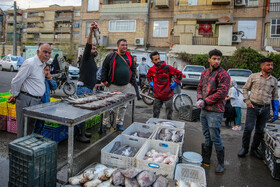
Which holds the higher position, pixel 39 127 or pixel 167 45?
pixel 167 45

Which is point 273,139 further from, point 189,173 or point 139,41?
point 139,41

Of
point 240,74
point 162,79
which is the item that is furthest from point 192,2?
point 162,79

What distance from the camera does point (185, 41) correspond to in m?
24.3

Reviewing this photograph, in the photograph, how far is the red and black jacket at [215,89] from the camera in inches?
140

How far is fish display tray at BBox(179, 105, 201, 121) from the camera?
721 cm

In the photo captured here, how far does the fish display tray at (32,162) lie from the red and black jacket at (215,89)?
2.56 m

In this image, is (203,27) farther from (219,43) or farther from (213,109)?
(213,109)

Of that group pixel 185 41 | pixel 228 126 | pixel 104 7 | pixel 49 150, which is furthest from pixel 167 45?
pixel 49 150

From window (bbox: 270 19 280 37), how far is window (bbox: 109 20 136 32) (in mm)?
15707

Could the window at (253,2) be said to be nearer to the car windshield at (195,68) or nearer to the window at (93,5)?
the car windshield at (195,68)

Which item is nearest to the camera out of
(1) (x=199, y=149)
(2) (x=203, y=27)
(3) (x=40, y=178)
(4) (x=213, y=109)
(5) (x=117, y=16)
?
(3) (x=40, y=178)

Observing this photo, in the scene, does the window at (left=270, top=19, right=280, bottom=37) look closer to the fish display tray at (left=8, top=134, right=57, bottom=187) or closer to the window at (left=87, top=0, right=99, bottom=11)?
the window at (left=87, top=0, right=99, bottom=11)

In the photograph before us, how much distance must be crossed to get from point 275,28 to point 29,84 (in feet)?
86.8

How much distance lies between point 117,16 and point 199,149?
2610 cm
